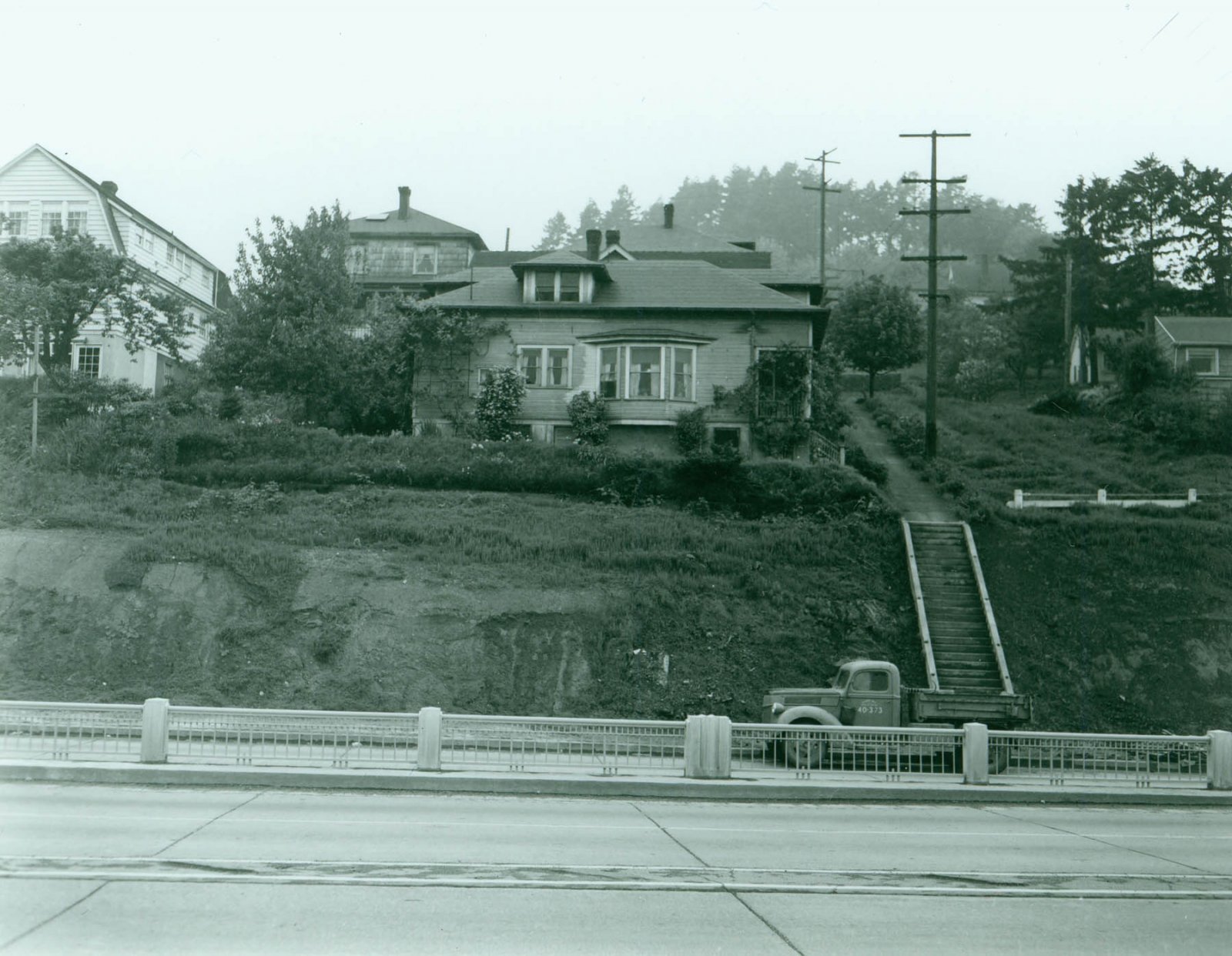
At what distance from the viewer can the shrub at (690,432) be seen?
4012 cm

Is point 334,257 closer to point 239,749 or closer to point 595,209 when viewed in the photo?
point 239,749

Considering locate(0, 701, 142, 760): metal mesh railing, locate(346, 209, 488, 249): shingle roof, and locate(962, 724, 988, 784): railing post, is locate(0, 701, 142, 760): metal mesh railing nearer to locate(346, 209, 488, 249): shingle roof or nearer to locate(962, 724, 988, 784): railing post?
locate(962, 724, 988, 784): railing post

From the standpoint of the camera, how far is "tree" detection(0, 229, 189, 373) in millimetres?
38344

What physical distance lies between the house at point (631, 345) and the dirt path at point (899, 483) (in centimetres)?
445

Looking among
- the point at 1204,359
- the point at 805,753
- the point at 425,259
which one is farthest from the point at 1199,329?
the point at 805,753

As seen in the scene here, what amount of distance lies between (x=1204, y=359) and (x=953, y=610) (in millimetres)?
38151

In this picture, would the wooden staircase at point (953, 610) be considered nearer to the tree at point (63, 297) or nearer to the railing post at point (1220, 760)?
the railing post at point (1220, 760)

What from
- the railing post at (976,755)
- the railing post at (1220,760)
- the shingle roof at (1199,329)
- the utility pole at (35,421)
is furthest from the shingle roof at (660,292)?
the shingle roof at (1199,329)

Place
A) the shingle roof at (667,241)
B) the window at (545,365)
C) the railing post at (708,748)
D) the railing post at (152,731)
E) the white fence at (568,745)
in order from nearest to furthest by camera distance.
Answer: the railing post at (152,731) → the white fence at (568,745) → the railing post at (708,748) → the window at (545,365) → the shingle roof at (667,241)

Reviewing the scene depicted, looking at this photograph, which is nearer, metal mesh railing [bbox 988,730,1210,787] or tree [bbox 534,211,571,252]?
metal mesh railing [bbox 988,730,1210,787]

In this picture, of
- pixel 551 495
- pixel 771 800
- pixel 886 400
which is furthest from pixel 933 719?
pixel 886 400

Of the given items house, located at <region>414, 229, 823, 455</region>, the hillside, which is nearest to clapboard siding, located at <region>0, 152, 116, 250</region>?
house, located at <region>414, 229, 823, 455</region>

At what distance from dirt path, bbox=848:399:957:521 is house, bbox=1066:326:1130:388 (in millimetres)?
19089

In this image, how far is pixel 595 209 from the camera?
14038 centimetres
